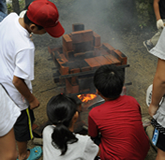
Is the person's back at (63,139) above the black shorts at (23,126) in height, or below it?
above

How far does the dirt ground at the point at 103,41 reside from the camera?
14.4ft

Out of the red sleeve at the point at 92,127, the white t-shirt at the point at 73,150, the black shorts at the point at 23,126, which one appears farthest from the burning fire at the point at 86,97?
the white t-shirt at the point at 73,150

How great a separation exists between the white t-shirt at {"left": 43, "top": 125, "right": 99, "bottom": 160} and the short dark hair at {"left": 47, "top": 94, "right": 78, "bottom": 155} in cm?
5

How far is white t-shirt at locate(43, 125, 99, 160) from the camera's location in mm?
1598

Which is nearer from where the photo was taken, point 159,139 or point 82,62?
point 159,139

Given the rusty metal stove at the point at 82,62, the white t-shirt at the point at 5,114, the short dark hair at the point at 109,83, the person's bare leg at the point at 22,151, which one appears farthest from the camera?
the rusty metal stove at the point at 82,62

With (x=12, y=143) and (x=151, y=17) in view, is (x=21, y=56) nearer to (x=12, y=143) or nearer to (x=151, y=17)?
(x=12, y=143)

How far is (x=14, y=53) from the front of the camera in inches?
81.2

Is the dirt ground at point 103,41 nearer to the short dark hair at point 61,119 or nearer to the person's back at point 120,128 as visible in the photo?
the person's back at point 120,128

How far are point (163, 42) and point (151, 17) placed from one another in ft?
19.6

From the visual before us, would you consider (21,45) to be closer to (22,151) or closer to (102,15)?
(22,151)

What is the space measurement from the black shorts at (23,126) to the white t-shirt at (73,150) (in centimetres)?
86

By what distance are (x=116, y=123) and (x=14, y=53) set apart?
133cm

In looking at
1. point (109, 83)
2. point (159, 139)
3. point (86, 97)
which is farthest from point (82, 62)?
point (159, 139)
